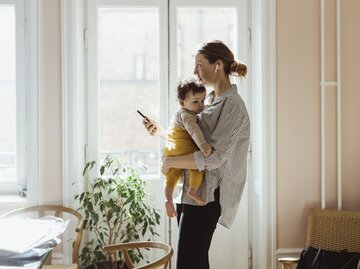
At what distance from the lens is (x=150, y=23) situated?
295 cm

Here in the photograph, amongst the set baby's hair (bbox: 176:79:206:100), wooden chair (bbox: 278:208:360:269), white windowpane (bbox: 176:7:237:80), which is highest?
white windowpane (bbox: 176:7:237:80)

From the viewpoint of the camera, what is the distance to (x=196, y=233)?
1814 mm

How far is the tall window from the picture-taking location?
293 cm

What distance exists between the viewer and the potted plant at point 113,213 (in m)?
2.61

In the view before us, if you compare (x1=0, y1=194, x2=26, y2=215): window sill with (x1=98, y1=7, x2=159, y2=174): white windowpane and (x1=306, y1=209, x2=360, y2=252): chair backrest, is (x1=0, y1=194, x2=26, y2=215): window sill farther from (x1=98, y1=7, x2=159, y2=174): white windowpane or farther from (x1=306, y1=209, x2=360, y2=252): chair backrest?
(x1=306, y1=209, x2=360, y2=252): chair backrest

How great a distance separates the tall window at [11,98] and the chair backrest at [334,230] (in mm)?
1875

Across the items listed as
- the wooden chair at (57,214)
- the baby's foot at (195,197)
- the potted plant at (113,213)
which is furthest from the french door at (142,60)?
the baby's foot at (195,197)

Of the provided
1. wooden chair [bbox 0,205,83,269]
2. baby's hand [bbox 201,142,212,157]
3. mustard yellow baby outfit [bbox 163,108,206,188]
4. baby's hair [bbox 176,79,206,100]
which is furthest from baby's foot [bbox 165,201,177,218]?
wooden chair [bbox 0,205,83,269]

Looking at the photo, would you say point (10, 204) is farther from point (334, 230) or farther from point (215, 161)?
point (334, 230)

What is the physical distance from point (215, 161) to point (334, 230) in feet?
3.85

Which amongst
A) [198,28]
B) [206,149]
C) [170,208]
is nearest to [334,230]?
[170,208]

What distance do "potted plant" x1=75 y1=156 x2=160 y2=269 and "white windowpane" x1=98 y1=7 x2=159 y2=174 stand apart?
22 cm

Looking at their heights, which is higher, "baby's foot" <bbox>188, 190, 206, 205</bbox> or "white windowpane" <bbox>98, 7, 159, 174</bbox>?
"white windowpane" <bbox>98, 7, 159, 174</bbox>

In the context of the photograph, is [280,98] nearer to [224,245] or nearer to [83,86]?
Result: [224,245]
